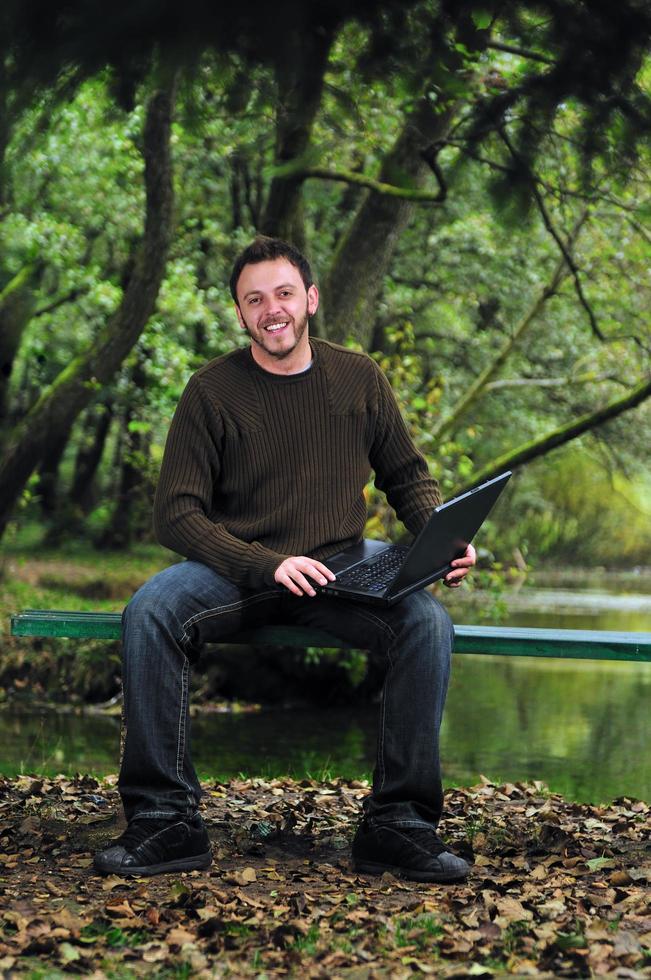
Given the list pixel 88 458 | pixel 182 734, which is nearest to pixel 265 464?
pixel 182 734

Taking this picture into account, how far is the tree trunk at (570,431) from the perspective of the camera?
1025 centimetres

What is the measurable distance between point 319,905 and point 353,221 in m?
6.80

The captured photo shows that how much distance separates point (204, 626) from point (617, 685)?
37.2 ft

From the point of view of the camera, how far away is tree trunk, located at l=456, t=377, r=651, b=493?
10.2 meters

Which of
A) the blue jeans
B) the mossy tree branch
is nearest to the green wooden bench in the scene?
the blue jeans

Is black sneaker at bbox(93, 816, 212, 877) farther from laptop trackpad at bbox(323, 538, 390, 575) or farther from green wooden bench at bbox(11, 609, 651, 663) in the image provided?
laptop trackpad at bbox(323, 538, 390, 575)

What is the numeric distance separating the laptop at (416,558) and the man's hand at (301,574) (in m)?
0.05

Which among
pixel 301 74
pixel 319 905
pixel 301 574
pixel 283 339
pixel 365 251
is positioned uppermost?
pixel 365 251

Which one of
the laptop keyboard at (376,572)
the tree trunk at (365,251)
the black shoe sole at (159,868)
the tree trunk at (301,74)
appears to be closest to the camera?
the tree trunk at (301,74)

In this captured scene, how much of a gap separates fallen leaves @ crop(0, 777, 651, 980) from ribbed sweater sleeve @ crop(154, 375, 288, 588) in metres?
0.93

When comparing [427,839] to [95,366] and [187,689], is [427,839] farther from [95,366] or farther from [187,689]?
[95,366]

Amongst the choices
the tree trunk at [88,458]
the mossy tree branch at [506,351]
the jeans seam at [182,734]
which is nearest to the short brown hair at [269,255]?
the jeans seam at [182,734]

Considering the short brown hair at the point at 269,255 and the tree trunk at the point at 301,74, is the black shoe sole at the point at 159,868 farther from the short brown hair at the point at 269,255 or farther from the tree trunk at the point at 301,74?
the tree trunk at the point at 301,74

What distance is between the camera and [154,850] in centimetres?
392
